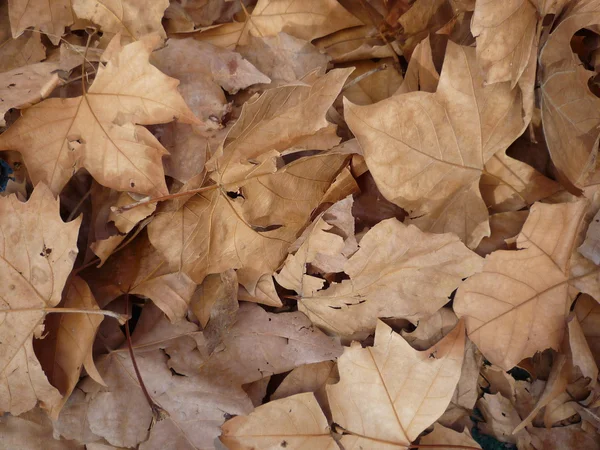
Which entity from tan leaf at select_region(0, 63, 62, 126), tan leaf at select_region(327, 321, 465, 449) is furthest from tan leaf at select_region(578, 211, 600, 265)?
tan leaf at select_region(0, 63, 62, 126)

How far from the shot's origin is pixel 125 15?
40.1 inches

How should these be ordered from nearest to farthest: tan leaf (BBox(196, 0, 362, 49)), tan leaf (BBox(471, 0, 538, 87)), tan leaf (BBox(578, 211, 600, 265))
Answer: tan leaf (BBox(471, 0, 538, 87))
tan leaf (BBox(578, 211, 600, 265))
tan leaf (BBox(196, 0, 362, 49))

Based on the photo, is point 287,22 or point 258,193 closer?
point 258,193

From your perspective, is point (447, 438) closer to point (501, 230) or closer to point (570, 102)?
point (501, 230)

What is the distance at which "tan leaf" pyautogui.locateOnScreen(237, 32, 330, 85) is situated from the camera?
1.05m

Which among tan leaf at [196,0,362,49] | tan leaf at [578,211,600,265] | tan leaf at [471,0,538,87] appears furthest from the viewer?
tan leaf at [196,0,362,49]

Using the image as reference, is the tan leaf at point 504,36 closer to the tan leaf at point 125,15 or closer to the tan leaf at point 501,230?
the tan leaf at point 501,230

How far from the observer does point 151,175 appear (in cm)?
93

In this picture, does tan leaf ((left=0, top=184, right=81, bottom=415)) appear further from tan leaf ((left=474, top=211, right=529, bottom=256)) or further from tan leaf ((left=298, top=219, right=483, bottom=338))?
tan leaf ((left=474, top=211, right=529, bottom=256))

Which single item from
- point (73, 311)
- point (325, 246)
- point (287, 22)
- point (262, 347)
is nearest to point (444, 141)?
point (325, 246)

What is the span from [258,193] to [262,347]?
314mm

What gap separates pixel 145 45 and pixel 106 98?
4.9 inches

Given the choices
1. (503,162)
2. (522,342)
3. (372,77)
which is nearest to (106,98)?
(372,77)

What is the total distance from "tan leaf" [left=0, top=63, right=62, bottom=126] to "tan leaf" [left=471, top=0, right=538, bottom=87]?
78 cm
